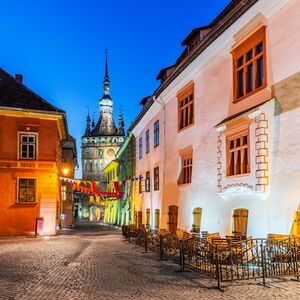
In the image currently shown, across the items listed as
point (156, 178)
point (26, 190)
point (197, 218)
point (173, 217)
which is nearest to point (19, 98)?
point (26, 190)

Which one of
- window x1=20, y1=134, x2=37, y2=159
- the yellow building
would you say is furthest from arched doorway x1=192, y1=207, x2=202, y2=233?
the yellow building

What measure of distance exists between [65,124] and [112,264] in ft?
61.1

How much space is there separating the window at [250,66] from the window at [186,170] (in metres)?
5.46

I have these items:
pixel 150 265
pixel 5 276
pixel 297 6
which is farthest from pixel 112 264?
pixel 297 6

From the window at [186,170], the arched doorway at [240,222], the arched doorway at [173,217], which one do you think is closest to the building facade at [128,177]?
the arched doorway at [173,217]

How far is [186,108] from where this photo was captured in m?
21.5

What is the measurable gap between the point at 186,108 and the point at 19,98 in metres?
13.1

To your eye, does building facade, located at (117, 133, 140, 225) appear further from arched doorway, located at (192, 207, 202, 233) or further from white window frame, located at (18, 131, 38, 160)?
arched doorway, located at (192, 207, 202, 233)

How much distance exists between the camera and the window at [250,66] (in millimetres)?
14339

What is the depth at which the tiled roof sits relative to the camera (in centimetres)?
2860

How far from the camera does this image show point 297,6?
12516 mm

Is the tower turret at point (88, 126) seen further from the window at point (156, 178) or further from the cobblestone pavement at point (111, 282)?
the cobblestone pavement at point (111, 282)

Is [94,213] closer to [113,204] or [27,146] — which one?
[113,204]

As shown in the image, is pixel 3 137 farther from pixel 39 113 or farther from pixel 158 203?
pixel 158 203
